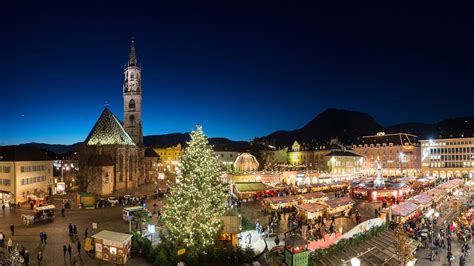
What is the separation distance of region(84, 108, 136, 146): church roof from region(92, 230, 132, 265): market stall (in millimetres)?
38780

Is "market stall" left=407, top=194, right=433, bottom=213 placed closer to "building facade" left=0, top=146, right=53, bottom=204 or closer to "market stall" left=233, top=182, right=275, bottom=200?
"market stall" left=233, top=182, right=275, bottom=200

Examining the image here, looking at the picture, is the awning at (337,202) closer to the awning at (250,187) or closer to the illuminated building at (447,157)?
the awning at (250,187)

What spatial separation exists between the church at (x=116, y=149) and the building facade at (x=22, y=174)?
6.12m

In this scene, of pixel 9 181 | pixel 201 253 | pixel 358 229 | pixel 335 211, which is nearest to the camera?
pixel 201 253

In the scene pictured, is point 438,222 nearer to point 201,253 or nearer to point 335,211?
point 335,211

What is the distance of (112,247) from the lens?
68.3 feet

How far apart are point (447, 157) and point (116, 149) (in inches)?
3348

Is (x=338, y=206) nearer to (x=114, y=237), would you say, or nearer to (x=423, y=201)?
(x=423, y=201)

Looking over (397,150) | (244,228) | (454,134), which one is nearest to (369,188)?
(244,228)

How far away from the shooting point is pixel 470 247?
96.6ft

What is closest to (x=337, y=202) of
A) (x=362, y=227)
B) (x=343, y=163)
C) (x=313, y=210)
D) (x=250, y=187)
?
(x=313, y=210)

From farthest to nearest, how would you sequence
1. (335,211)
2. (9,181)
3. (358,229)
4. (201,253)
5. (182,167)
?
(9,181), (335,211), (358,229), (182,167), (201,253)

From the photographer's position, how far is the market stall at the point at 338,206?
37.0m

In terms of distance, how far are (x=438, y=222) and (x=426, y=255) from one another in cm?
1345
